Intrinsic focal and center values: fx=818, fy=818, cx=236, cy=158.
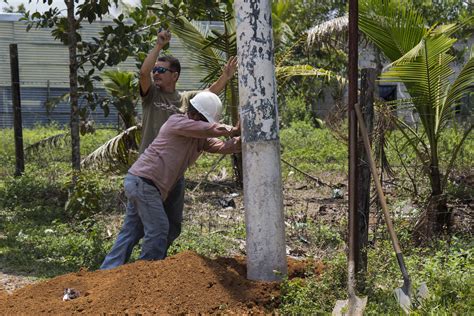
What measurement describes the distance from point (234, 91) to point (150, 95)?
17.9 feet

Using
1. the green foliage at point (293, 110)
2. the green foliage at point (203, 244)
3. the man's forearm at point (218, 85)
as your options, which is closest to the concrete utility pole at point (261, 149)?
the man's forearm at point (218, 85)

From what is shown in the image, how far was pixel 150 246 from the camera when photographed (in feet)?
21.9

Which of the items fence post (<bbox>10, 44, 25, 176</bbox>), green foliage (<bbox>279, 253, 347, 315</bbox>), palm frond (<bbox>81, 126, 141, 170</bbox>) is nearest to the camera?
green foliage (<bbox>279, 253, 347, 315</bbox>)

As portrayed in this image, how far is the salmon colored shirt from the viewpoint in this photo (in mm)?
6641

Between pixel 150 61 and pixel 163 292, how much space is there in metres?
2.25

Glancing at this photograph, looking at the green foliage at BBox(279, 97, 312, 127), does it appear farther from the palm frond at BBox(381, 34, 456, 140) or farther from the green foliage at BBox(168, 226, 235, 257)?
the palm frond at BBox(381, 34, 456, 140)

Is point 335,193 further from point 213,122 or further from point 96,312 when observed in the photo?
point 96,312

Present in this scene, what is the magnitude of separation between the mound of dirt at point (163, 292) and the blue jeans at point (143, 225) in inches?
18.3

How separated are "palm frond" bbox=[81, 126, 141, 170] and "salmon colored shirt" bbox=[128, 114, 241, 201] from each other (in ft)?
18.4

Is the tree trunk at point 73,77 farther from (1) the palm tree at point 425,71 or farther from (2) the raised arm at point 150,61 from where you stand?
(1) the palm tree at point 425,71

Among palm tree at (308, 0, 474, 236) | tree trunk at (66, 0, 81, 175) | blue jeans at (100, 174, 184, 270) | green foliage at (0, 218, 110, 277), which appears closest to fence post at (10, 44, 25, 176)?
tree trunk at (66, 0, 81, 175)

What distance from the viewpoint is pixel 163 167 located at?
681 centimetres

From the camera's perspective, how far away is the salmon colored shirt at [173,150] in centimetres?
664

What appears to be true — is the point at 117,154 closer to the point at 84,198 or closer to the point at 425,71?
the point at 84,198
